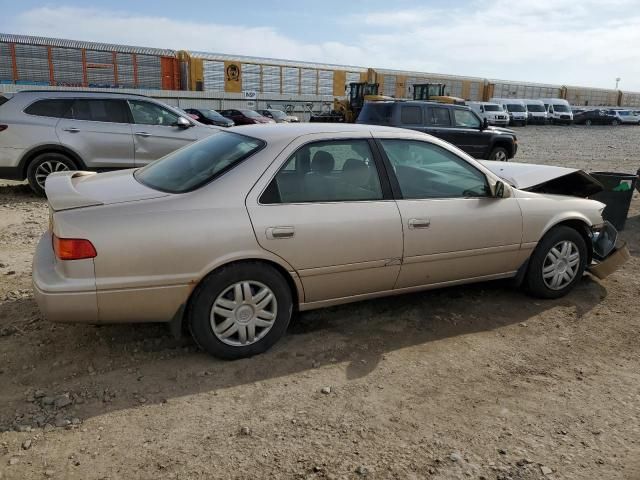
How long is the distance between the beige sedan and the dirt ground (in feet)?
1.11

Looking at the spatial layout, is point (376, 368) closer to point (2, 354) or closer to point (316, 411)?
point (316, 411)

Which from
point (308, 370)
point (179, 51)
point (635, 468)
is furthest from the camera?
point (179, 51)

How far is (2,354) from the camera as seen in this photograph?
339 cm

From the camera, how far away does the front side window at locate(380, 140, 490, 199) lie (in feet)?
12.6

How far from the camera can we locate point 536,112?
40625 millimetres

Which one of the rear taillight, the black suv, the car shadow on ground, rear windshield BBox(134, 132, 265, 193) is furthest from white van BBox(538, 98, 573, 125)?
the rear taillight

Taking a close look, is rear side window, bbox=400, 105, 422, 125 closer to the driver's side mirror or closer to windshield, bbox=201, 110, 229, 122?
the driver's side mirror

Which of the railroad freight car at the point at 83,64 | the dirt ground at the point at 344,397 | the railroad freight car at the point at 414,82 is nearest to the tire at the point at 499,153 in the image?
the dirt ground at the point at 344,397

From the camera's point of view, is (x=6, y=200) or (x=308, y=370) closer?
(x=308, y=370)

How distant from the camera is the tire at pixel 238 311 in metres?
3.18

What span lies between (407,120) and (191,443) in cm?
1048

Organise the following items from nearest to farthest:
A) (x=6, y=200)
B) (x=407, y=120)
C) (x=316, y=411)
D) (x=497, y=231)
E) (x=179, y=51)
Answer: (x=316, y=411), (x=497, y=231), (x=6, y=200), (x=407, y=120), (x=179, y=51)

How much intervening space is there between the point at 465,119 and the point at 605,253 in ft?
27.1

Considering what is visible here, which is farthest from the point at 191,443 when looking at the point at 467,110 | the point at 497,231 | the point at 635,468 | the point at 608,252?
the point at 467,110
